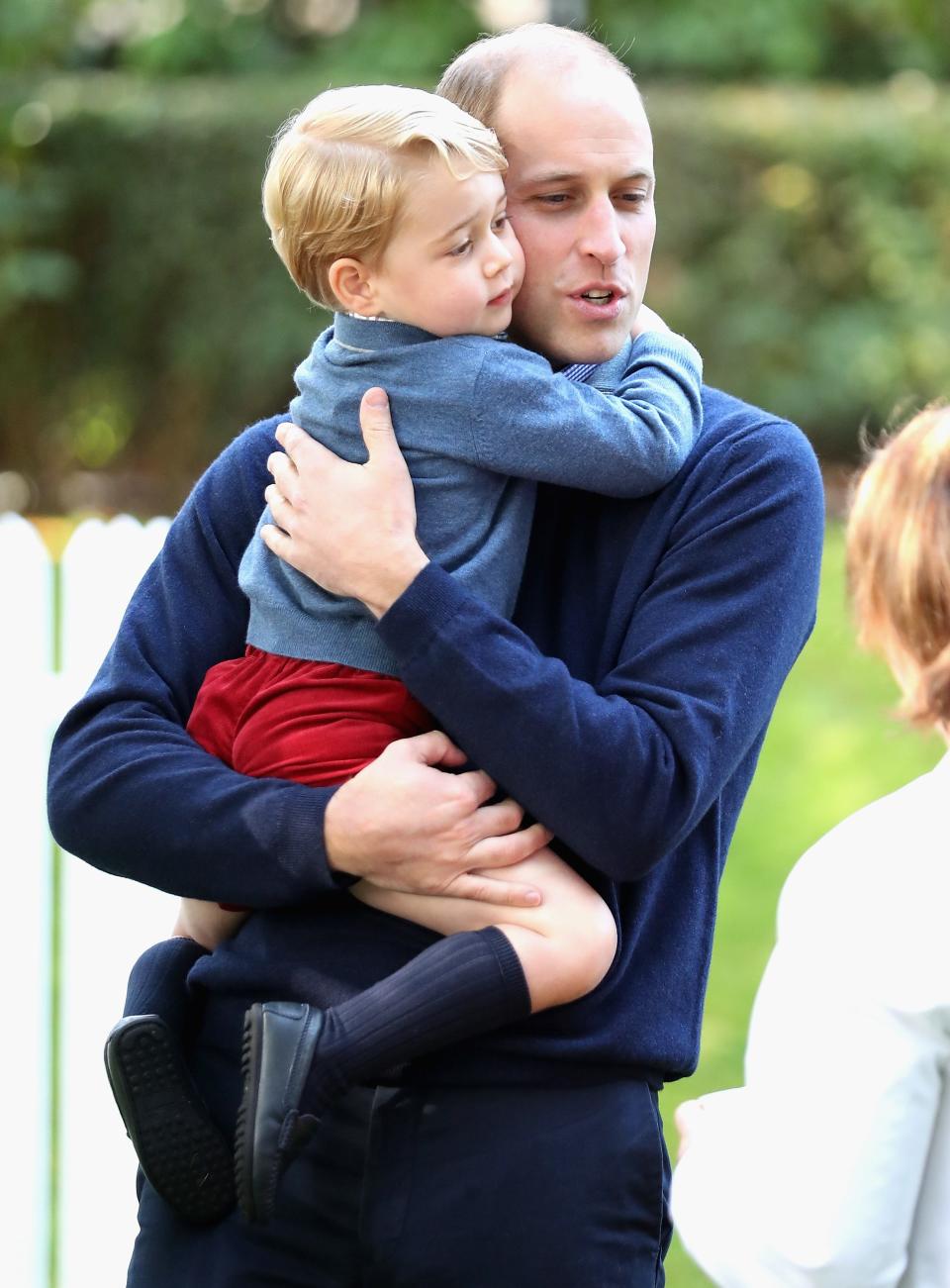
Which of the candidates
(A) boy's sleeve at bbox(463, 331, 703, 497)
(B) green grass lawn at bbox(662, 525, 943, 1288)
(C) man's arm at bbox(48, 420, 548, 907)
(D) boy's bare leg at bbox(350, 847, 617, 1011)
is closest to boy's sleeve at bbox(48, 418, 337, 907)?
(C) man's arm at bbox(48, 420, 548, 907)

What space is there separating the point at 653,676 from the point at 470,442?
0.37 m

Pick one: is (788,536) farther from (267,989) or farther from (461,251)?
(267,989)

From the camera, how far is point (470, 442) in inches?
82.2

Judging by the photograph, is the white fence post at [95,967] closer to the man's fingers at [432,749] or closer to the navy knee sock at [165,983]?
the navy knee sock at [165,983]

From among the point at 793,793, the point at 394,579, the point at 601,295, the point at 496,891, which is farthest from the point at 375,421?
the point at 793,793

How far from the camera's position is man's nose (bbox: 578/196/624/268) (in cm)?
218

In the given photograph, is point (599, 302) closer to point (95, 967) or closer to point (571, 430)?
point (571, 430)

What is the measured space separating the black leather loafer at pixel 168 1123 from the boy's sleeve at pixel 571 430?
0.81 meters

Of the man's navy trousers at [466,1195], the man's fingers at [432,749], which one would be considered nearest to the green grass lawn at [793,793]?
the man's navy trousers at [466,1195]

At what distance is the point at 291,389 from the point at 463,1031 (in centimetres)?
1061

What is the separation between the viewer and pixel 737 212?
11688 mm

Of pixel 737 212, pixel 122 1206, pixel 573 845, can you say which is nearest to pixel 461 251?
pixel 573 845

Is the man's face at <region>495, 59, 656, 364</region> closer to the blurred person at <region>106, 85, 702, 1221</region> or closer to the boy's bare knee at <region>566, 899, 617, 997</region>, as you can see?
the blurred person at <region>106, 85, 702, 1221</region>

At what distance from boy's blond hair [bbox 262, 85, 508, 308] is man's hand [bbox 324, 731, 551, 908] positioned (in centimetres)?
65
